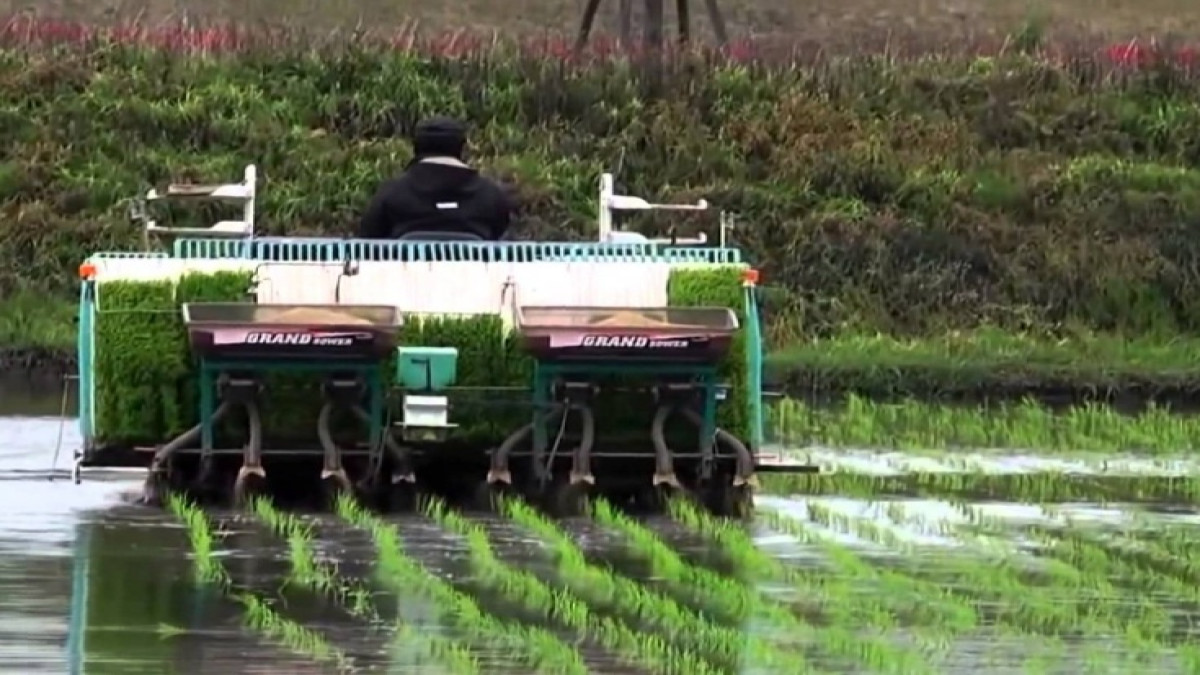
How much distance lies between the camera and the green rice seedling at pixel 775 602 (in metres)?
9.65

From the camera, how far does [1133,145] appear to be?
Result: 29.0m

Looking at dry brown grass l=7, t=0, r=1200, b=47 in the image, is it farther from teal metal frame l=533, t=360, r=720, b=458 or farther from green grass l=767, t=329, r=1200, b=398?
teal metal frame l=533, t=360, r=720, b=458

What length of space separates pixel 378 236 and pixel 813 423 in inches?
169

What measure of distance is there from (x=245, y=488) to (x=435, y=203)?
1776mm

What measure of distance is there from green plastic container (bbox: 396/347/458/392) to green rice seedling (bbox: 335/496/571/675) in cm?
89

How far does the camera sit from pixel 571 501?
42.8 ft

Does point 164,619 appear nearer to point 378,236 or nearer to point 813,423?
point 378,236

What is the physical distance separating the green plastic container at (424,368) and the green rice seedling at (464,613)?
892 mm

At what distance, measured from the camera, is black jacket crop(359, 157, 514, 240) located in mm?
13805

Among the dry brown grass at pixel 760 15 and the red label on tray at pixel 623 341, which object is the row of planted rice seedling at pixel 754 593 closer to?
the red label on tray at pixel 623 341

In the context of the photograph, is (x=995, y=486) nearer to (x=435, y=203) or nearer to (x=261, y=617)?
(x=435, y=203)

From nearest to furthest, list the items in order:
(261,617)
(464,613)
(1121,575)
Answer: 1. (261,617)
2. (464,613)
3. (1121,575)

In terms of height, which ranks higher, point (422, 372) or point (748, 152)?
point (422, 372)

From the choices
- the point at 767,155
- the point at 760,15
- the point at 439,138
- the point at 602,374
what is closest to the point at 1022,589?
A: the point at 602,374
